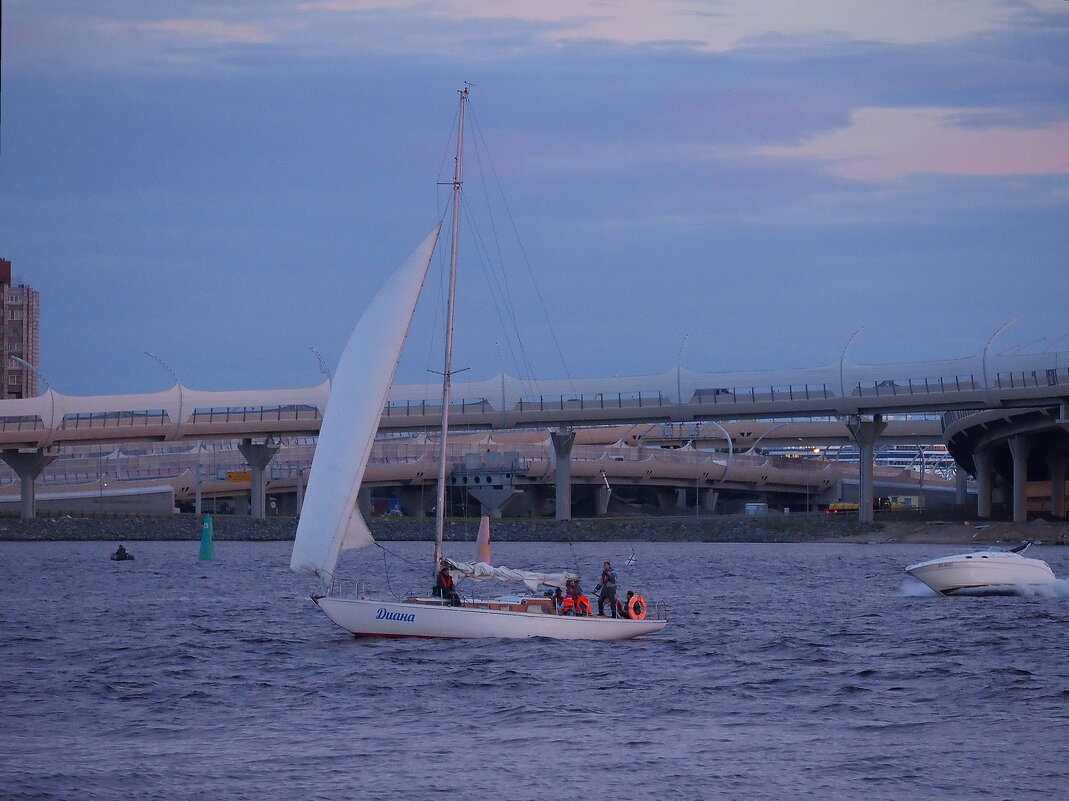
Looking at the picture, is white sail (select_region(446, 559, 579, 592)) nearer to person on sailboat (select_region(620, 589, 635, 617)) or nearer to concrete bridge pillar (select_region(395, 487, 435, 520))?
person on sailboat (select_region(620, 589, 635, 617))

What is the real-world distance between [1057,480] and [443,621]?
10338cm

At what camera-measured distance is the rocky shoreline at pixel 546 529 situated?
115m

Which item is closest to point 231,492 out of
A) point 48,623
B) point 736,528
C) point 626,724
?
point 736,528

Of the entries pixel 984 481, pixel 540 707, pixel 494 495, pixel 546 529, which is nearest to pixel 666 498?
pixel 494 495

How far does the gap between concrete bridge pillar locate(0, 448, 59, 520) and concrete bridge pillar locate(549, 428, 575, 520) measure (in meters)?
41.7

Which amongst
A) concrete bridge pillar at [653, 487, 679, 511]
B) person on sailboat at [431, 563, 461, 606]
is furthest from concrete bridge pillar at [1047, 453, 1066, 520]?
person on sailboat at [431, 563, 461, 606]

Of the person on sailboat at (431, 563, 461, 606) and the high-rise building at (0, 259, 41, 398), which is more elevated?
the high-rise building at (0, 259, 41, 398)

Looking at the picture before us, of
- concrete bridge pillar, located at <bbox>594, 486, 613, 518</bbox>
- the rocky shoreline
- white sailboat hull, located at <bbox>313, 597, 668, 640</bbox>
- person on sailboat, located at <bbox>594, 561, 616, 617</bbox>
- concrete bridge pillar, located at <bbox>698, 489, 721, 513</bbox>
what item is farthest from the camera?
concrete bridge pillar, located at <bbox>698, 489, 721, 513</bbox>

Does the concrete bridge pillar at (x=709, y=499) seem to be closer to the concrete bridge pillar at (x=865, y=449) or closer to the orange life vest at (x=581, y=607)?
the concrete bridge pillar at (x=865, y=449)

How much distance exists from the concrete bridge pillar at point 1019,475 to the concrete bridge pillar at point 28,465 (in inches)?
3044

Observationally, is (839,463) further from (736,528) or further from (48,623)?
(48,623)

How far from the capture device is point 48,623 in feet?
147

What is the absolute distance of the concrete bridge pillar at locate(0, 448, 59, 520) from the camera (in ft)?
400

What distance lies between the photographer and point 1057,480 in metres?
128
